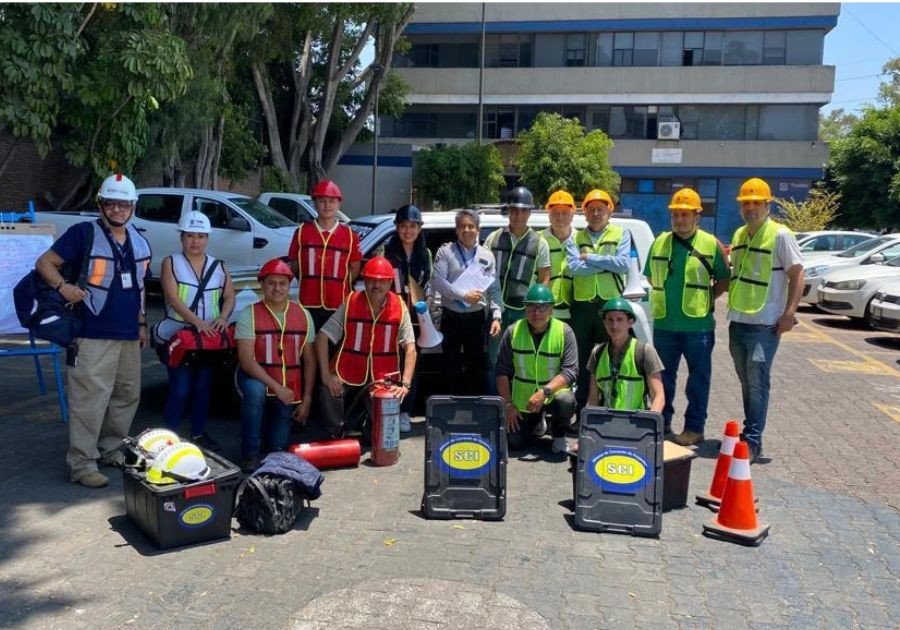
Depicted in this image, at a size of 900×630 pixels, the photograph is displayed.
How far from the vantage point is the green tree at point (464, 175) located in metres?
33.0

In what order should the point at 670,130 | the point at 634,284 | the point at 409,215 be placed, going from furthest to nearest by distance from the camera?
the point at 670,130, the point at 634,284, the point at 409,215

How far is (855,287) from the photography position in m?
14.3

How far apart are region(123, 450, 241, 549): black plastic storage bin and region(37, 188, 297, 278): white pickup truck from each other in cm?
904

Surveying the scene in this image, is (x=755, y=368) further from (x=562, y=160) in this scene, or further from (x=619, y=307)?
(x=562, y=160)

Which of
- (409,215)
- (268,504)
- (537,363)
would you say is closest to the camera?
(268,504)

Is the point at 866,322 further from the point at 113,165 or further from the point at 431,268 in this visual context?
the point at 113,165

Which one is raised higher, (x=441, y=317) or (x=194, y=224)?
(x=194, y=224)

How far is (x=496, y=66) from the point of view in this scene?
40.6 metres

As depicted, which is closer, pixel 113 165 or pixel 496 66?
pixel 113 165

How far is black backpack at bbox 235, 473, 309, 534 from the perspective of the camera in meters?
4.70

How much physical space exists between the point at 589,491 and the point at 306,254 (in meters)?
2.90

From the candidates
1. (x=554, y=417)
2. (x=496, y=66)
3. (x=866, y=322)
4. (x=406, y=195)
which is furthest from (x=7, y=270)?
(x=496, y=66)

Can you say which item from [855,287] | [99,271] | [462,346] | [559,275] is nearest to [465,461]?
[462,346]

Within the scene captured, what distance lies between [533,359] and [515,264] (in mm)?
1048
